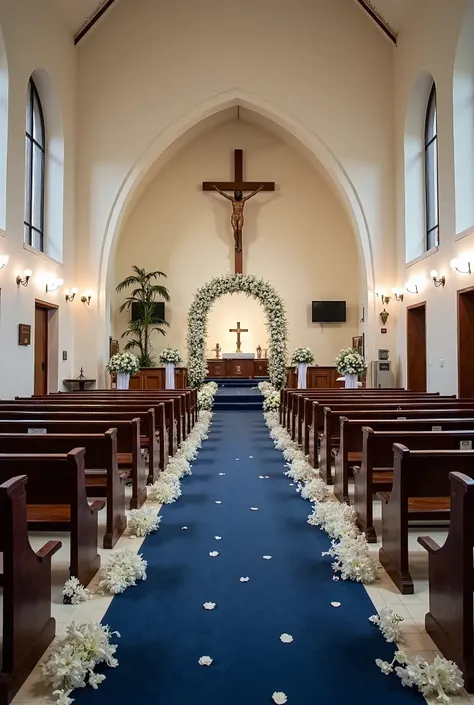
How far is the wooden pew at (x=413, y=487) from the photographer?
106 inches

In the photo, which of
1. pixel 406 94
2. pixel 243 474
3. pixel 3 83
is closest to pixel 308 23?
pixel 406 94

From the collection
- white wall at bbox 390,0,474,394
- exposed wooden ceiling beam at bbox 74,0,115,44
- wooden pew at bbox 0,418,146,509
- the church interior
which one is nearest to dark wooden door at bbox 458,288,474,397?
the church interior

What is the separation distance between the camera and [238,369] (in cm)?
1437

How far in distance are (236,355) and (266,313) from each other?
95.2 inches

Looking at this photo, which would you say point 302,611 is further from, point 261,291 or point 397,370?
point 261,291

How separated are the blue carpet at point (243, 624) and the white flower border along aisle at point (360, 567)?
0.17 feet

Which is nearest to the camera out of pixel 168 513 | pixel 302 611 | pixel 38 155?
pixel 302 611

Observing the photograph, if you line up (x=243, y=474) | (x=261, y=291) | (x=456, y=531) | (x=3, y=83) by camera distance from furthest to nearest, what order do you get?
(x=261, y=291), (x=3, y=83), (x=243, y=474), (x=456, y=531)

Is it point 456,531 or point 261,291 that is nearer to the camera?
point 456,531

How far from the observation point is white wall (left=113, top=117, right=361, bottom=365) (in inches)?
564

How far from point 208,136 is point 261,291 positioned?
4987mm

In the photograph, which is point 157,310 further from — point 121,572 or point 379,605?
point 379,605

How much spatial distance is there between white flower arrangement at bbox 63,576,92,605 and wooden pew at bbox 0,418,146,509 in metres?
1.21

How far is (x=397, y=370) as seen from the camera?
10734 mm
